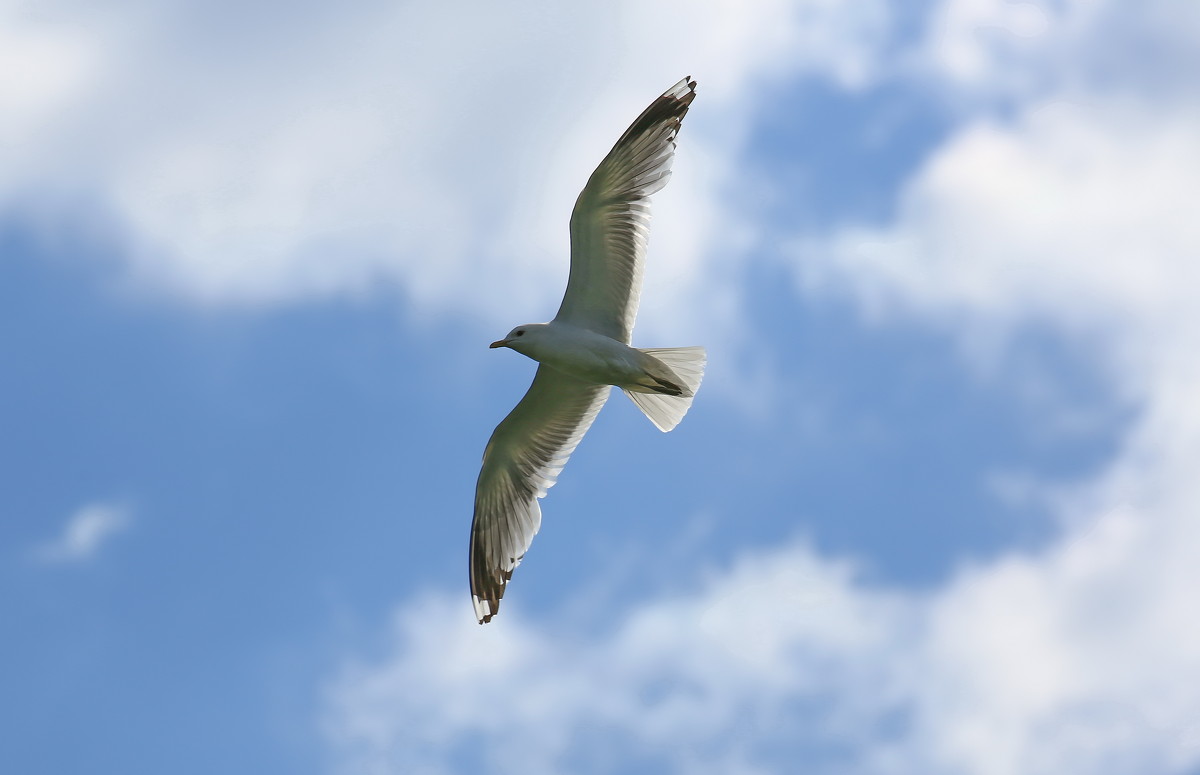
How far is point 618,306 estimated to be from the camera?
8.73m

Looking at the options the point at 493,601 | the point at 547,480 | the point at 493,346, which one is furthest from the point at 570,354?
the point at 493,601

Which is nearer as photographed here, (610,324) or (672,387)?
(672,387)

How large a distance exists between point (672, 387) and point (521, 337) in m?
1.01

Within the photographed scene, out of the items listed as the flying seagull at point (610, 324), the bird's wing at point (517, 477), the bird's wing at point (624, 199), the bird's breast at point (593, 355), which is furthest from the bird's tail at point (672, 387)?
the bird's wing at point (517, 477)

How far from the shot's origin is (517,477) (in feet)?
30.9

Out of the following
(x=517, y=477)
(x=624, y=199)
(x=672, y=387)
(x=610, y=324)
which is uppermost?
(x=624, y=199)

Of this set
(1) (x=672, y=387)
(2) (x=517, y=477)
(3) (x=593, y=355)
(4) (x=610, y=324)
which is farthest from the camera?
(2) (x=517, y=477)

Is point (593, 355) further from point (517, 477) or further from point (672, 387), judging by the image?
point (517, 477)

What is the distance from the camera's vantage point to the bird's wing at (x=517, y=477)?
9.26 metres

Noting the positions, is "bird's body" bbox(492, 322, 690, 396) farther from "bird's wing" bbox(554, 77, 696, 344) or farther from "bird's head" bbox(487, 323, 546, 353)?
"bird's wing" bbox(554, 77, 696, 344)

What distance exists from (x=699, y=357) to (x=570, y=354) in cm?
87

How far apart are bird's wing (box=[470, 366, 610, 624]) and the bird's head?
72cm

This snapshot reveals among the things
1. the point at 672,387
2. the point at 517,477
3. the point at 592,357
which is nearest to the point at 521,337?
the point at 592,357

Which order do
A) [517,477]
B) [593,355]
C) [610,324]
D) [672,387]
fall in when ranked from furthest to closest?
[517,477] < [610,324] < [672,387] < [593,355]
